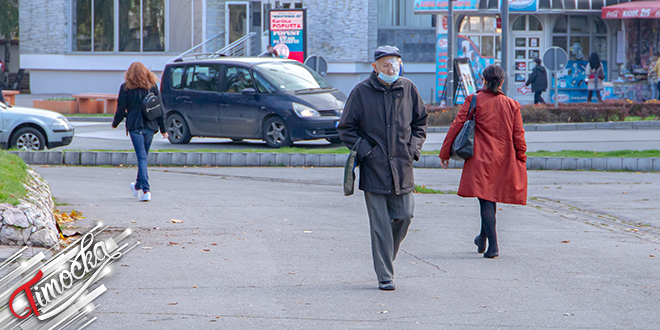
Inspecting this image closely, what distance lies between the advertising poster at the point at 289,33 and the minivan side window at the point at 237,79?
8.42m

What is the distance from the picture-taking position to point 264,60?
1766 cm

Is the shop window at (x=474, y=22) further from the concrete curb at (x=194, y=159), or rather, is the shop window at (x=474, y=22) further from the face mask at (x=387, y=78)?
the face mask at (x=387, y=78)

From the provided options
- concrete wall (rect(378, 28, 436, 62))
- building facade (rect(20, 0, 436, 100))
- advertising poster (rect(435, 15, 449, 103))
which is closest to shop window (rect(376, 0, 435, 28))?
building facade (rect(20, 0, 436, 100))

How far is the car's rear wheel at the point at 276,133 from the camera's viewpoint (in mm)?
16234

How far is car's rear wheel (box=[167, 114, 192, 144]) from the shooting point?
17391mm

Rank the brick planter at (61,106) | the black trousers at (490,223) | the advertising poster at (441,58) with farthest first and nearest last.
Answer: the advertising poster at (441,58) → the brick planter at (61,106) → the black trousers at (490,223)

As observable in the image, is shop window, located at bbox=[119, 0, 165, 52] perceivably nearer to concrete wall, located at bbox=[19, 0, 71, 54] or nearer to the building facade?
the building facade

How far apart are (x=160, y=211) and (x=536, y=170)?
6673 millimetres

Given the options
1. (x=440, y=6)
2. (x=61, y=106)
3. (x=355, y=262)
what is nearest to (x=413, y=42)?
(x=440, y=6)

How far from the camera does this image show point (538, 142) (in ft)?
57.8

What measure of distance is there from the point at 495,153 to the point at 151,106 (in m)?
4.41

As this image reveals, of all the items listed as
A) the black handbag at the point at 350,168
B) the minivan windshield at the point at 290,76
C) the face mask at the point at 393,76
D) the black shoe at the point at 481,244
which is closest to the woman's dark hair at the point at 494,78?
the black shoe at the point at 481,244

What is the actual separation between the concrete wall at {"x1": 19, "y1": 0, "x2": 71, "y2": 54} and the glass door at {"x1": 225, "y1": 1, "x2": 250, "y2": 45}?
6381 mm

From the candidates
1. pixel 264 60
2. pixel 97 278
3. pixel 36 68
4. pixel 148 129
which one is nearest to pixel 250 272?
pixel 97 278
